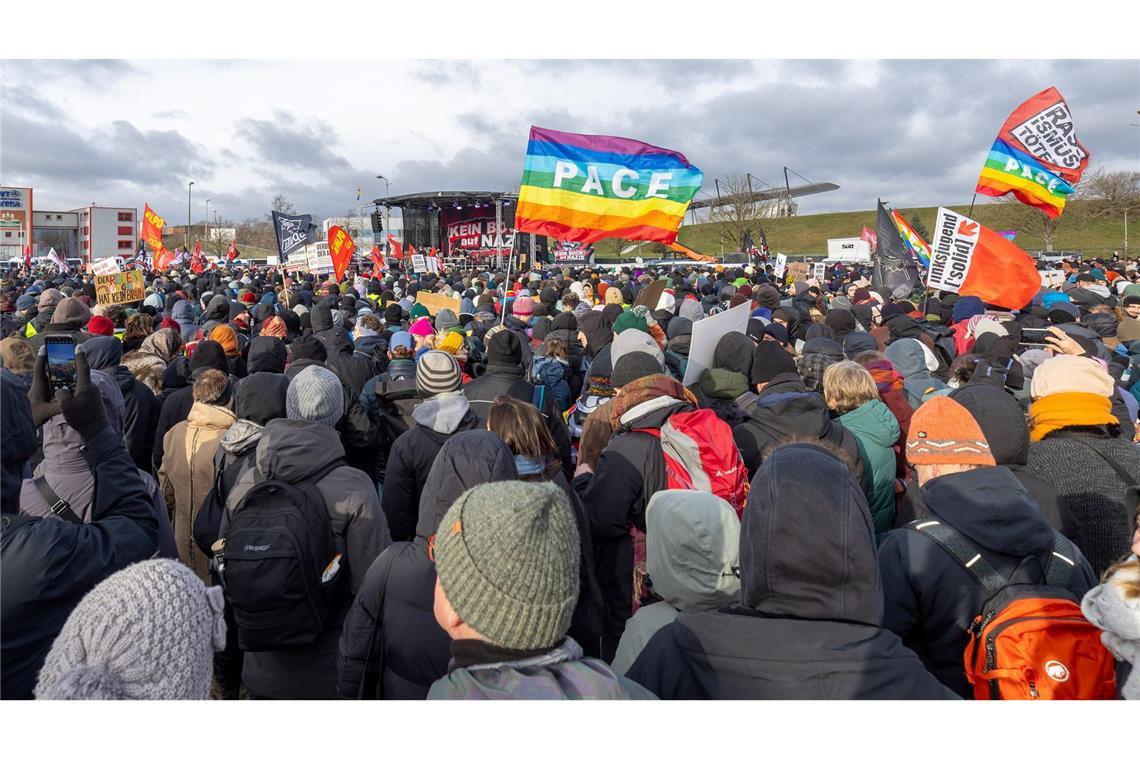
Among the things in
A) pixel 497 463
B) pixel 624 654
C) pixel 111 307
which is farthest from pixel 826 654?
pixel 111 307

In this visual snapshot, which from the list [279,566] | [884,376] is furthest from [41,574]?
[884,376]

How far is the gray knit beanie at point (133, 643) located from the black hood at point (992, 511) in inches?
79.7

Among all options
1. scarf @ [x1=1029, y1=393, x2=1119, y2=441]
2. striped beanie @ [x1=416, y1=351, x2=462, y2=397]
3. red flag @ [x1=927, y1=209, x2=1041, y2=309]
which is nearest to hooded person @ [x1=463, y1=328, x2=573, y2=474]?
striped beanie @ [x1=416, y1=351, x2=462, y2=397]

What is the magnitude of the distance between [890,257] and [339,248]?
1022 cm

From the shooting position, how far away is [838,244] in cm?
3288

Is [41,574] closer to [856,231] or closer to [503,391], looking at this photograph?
[503,391]

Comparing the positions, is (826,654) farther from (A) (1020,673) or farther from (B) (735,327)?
(B) (735,327)

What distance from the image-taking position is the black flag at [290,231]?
12297mm

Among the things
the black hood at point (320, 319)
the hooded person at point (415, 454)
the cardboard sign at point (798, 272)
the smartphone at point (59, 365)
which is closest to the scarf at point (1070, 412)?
the hooded person at point (415, 454)

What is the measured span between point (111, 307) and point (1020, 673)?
8.14m

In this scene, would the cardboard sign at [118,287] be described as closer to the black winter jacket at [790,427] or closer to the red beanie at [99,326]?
the red beanie at [99,326]

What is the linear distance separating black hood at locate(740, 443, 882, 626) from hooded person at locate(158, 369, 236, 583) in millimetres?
2941

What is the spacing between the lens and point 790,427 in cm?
347

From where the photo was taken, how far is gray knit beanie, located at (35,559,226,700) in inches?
52.3
